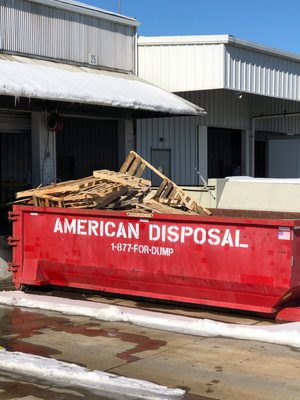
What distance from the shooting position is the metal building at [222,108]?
48.8ft

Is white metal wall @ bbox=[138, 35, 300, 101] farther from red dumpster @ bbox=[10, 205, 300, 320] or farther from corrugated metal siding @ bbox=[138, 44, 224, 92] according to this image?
red dumpster @ bbox=[10, 205, 300, 320]

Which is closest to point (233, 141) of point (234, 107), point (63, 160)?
point (234, 107)

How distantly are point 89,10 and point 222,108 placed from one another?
5.99 meters

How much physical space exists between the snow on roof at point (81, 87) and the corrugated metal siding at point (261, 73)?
1.32 metres

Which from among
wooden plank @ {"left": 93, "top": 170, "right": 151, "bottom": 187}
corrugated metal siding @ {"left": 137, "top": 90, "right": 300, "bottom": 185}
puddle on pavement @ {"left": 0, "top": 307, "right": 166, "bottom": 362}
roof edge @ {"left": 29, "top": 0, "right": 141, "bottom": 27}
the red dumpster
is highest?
roof edge @ {"left": 29, "top": 0, "right": 141, "bottom": 27}

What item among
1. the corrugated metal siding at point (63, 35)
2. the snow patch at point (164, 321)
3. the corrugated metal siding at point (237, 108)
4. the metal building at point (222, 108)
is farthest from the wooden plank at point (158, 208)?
the corrugated metal siding at point (237, 108)

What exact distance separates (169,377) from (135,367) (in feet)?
1.43

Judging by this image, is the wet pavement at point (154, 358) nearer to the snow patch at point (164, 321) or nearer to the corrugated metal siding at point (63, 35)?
the snow patch at point (164, 321)

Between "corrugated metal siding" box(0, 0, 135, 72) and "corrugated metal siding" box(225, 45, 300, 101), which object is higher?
"corrugated metal siding" box(0, 0, 135, 72)

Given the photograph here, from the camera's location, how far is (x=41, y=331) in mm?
7430

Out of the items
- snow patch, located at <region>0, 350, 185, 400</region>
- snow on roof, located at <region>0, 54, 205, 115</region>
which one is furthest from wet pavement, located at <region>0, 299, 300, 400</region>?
snow on roof, located at <region>0, 54, 205, 115</region>

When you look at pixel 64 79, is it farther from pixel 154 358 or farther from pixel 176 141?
pixel 154 358

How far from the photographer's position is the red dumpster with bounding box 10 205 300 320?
7719 mm

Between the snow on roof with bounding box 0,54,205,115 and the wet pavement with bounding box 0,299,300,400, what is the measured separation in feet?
16.0
